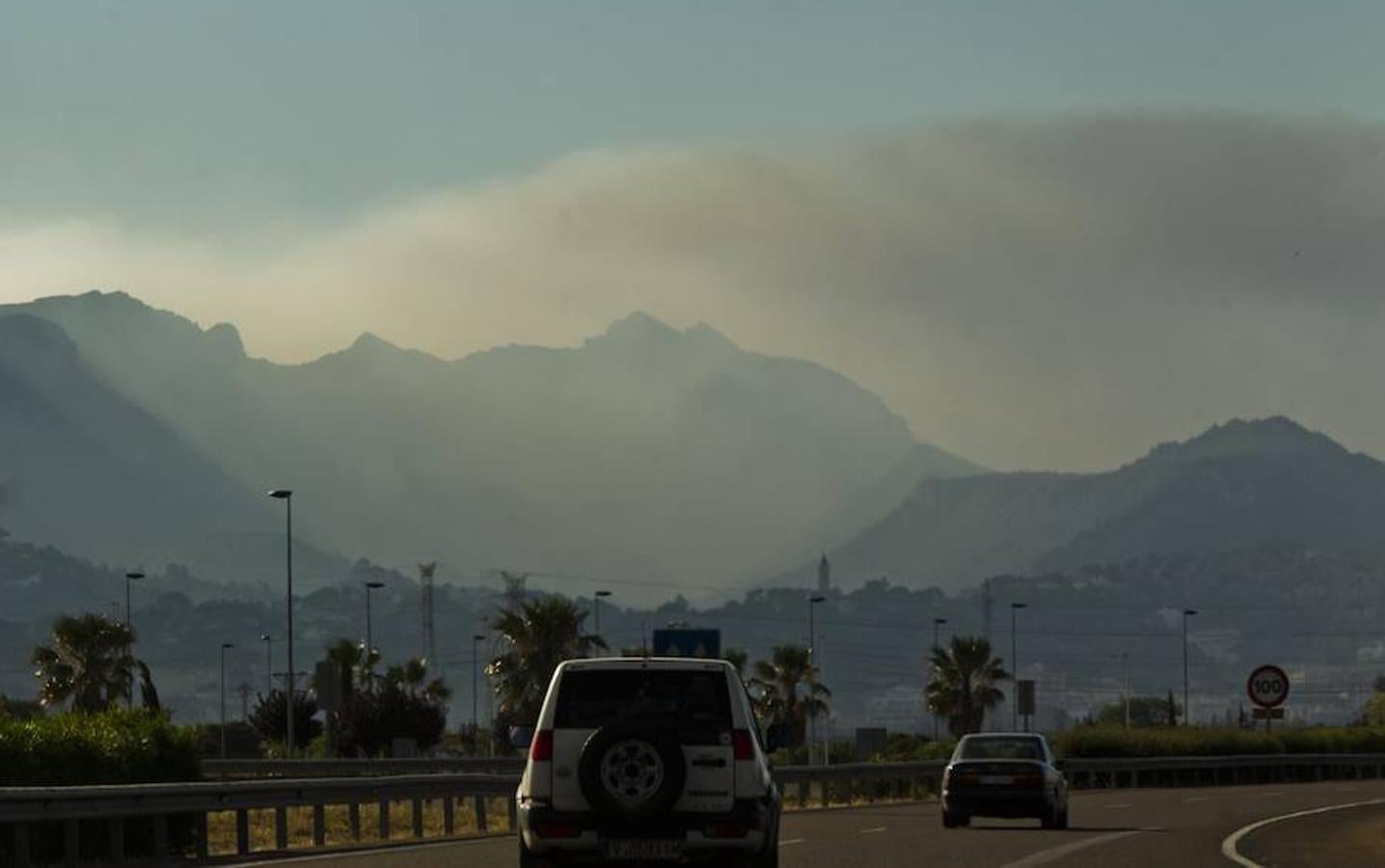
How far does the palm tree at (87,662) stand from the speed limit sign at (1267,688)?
61343 millimetres

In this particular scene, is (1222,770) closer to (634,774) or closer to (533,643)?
(533,643)

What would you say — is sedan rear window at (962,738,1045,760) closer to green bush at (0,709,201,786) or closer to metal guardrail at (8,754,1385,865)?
metal guardrail at (8,754,1385,865)

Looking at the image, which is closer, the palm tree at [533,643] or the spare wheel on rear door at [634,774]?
the spare wheel on rear door at [634,774]

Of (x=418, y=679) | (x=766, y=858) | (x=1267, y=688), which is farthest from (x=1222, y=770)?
(x=418, y=679)

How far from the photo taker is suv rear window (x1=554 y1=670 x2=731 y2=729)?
19906mm

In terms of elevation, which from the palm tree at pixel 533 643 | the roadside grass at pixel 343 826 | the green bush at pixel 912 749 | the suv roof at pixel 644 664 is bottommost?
the green bush at pixel 912 749

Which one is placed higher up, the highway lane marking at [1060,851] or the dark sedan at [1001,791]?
the dark sedan at [1001,791]

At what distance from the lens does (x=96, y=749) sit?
2923 centimetres

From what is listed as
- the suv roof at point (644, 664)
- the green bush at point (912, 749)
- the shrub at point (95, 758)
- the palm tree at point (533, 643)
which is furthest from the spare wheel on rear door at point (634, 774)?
the palm tree at point (533, 643)

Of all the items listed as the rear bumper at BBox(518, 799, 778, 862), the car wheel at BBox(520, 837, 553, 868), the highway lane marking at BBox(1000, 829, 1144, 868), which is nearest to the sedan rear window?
the highway lane marking at BBox(1000, 829, 1144, 868)

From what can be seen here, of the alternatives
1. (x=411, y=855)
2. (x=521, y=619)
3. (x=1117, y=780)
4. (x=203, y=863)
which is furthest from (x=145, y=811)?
(x=521, y=619)

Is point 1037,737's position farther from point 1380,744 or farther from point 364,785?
point 1380,744

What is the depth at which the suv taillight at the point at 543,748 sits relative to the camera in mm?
19641

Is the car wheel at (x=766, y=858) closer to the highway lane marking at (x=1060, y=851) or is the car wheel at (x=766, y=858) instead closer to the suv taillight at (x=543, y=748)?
the suv taillight at (x=543, y=748)
